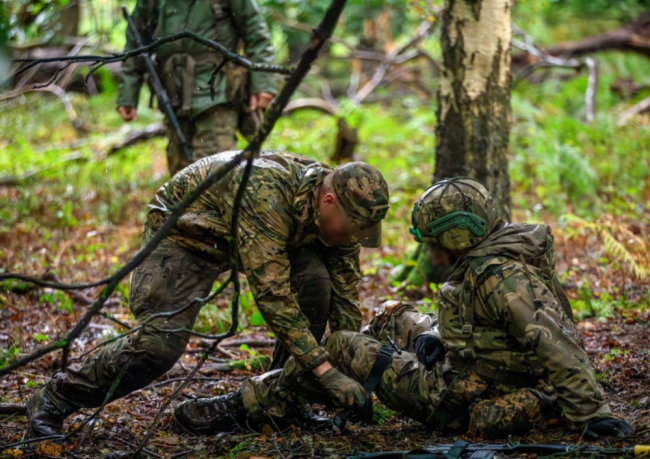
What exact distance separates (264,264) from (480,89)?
2.89 meters

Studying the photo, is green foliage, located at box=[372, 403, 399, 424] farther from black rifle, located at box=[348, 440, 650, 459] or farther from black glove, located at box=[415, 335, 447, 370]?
black rifle, located at box=[348, 440, 650, 459]

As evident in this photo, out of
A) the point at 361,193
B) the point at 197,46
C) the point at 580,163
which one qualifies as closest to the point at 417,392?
the point at 361,193

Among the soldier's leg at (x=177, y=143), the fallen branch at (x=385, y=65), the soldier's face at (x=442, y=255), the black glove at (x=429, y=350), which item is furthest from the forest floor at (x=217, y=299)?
the soldier's leg at (x=177, y=143)

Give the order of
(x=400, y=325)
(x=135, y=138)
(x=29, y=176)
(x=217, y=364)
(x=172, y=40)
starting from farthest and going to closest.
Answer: (x=135, y=138) → (x=29, y=176) → (x=217, y=364) → (x=400, y=325) → (x=172, y=40)

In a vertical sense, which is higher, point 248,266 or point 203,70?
point 203,70

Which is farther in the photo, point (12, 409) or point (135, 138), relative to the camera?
point (135, 138)

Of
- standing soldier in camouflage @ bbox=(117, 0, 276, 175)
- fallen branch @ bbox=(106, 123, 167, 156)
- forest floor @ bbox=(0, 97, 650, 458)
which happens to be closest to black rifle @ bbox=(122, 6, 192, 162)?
standing soldier in camouflage @ bbox=(117, 0, 276, 175)

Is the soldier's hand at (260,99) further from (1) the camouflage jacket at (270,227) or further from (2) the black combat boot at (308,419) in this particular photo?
(2) the black combat boot at (308,419)

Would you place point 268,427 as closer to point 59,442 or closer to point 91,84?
point 59,442

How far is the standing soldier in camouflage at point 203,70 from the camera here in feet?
19.7

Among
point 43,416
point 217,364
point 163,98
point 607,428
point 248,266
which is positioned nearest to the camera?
point 607,428

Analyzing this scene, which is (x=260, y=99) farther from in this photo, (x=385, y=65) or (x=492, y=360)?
(x=385, y=65)

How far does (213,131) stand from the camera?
6.09 meters

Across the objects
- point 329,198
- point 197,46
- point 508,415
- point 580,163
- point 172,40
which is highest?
point 197,46
